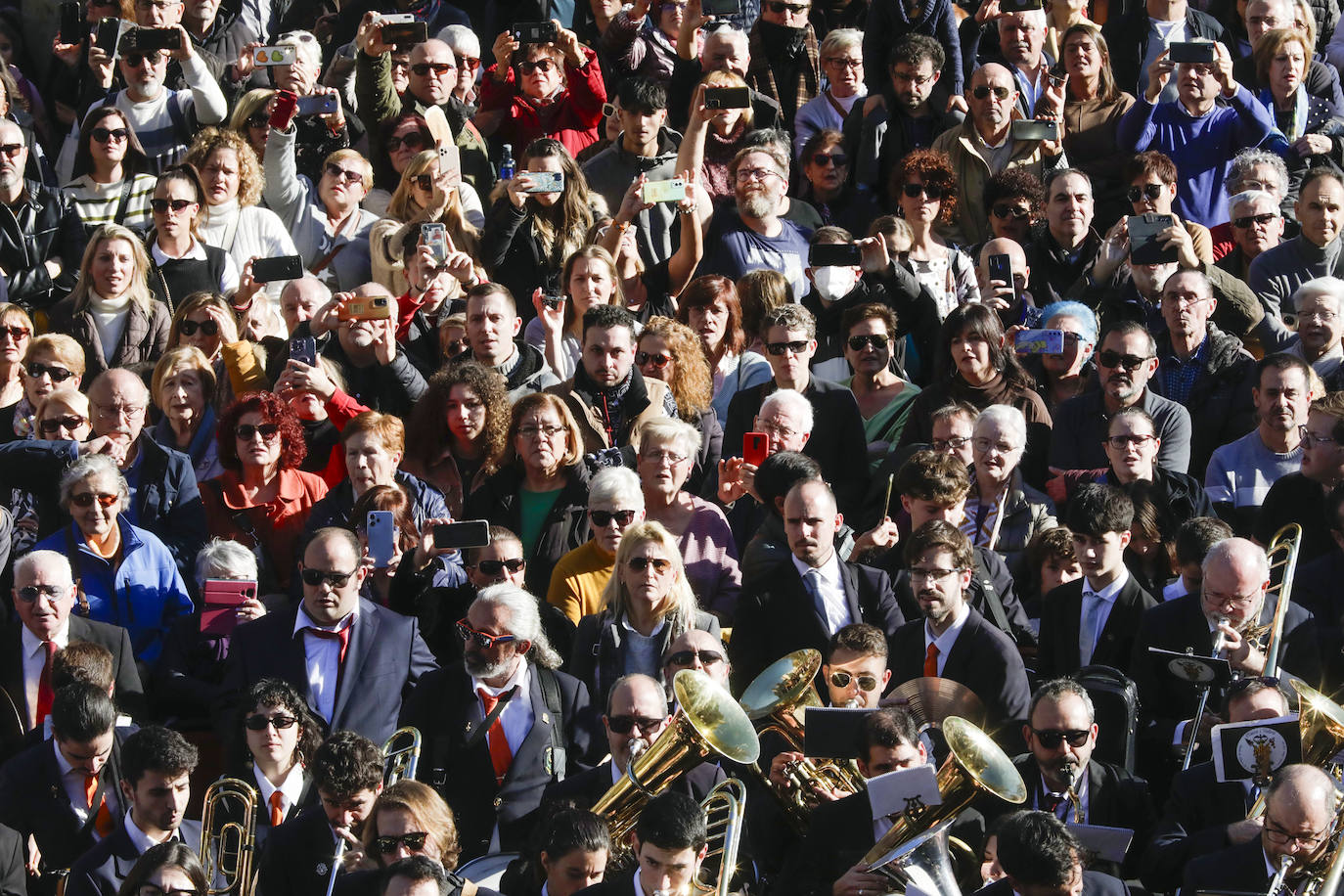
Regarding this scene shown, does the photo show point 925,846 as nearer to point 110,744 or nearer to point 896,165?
point 110,744

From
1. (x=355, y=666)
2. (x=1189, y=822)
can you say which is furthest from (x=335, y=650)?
(x=1189, y=822)

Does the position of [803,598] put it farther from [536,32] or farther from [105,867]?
[536,32]

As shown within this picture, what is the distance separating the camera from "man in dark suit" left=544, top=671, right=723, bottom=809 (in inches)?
333

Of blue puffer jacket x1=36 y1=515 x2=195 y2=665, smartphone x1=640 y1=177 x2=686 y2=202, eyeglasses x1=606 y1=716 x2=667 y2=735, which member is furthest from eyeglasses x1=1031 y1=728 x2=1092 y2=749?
smartphone x1=640 y1=177 x2=686 y2=202

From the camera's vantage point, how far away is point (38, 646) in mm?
9359

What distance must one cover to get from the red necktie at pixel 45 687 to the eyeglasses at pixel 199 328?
7.46 feet

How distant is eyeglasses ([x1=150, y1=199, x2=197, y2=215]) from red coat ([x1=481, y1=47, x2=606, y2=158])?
225 centimetres

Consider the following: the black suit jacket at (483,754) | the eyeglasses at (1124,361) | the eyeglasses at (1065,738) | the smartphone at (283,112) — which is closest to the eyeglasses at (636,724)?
the black suit jacket at (483,754)

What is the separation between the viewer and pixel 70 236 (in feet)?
40.0

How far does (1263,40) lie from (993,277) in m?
2.90

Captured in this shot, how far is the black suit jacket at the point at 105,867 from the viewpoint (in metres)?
8.39

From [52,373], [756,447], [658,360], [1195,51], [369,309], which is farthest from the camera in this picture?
[1195,51]

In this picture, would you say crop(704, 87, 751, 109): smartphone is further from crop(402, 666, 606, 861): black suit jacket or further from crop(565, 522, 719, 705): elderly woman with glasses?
crop(402, 666, 606, 861): black suit jacket

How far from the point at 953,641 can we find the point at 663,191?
3.42 m
